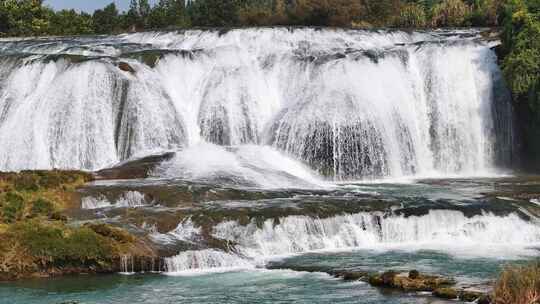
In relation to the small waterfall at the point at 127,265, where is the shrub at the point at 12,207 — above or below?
above

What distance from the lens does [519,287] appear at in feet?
48.8

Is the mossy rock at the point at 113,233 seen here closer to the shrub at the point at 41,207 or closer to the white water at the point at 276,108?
the shrub at the point at 41,207

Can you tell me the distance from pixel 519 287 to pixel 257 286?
5.93m

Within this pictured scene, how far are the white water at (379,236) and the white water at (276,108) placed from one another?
10.2 m

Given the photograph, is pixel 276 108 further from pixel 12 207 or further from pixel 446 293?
pixel 446 293

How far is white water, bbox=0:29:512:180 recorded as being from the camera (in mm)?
35906

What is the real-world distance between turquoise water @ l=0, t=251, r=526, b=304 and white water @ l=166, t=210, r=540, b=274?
1050 millimetres

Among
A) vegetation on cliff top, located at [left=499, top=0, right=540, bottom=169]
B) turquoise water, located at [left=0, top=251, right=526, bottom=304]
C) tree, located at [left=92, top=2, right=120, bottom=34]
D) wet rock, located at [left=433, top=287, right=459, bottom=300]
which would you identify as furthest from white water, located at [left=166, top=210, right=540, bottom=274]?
tree, located at [left=92, top=2, right=120, bottom=34]

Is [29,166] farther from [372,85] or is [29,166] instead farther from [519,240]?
[519,240]

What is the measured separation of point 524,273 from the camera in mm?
15109

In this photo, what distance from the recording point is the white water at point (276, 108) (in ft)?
118

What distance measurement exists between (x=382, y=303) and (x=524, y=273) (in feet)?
9.75

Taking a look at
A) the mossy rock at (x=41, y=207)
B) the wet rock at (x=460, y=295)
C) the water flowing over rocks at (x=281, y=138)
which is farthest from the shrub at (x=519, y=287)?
the mossy rock at (x=41, y=207)

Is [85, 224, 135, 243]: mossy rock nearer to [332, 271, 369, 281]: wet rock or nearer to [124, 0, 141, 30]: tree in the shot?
[332, 271, 369, 281]: wet rock
